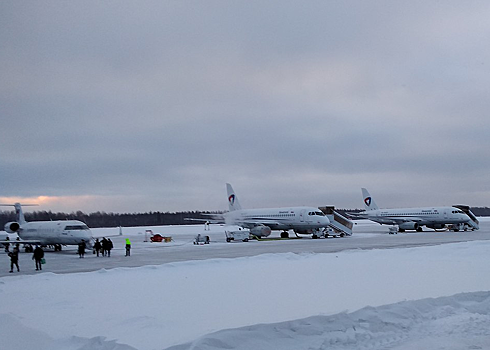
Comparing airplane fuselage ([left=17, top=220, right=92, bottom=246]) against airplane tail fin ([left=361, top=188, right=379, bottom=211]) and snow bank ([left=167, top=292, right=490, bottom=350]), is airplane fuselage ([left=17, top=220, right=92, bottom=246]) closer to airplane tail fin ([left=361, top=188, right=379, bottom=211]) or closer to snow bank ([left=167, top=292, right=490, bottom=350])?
snow bank ([left=167, top=292, right=490, bottom=350])

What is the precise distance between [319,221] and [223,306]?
36.6 metres

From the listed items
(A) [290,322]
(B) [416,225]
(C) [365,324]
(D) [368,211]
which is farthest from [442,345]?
(D) [368,211]

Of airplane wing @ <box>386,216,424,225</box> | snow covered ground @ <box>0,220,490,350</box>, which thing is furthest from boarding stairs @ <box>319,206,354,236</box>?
snow covered ground @ <box>0,220,490,350</box>

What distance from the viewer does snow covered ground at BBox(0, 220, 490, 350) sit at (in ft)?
26.5

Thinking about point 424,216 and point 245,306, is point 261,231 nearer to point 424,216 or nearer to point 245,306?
point 424,216

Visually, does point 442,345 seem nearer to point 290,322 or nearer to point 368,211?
point 290,322

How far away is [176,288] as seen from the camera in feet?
42.4

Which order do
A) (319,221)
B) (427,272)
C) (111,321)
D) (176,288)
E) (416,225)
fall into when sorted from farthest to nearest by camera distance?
(416,225)
(319,221)
(427,272)
(176,288)
(111,321)

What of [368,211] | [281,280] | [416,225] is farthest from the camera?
Answer: [368,211]

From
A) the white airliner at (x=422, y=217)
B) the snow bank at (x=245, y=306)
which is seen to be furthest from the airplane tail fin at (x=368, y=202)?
the snow bank at (x=245, y=306)

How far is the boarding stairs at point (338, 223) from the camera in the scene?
4916 centimetres

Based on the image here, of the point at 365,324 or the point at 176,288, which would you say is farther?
the point at 176,288

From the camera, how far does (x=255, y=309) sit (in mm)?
10000

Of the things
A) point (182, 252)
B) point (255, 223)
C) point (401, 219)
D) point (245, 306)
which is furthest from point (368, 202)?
point (245, 306)
